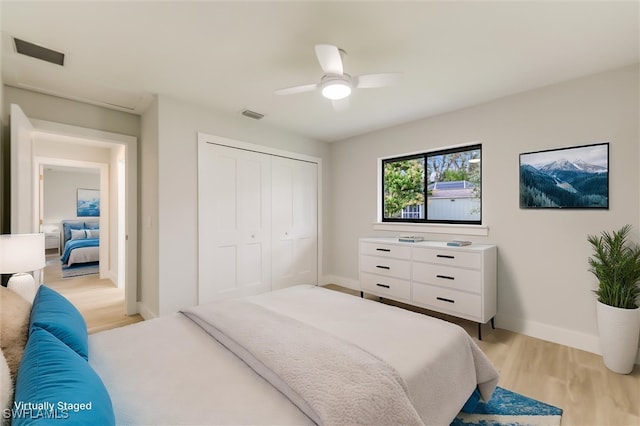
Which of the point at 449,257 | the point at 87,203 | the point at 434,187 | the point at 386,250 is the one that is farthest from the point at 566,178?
the point at 87,203

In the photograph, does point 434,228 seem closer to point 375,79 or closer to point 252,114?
point 375,79

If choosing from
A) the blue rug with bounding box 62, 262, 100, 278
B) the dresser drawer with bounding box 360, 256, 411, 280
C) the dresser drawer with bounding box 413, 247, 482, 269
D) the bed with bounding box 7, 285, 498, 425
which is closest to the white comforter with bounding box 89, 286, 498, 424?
the bed with bounding box 7, 285, 498, 425

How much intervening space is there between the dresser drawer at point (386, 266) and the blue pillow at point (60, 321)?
2.87 m

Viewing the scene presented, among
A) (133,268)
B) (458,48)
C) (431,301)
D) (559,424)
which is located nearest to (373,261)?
(431,301)

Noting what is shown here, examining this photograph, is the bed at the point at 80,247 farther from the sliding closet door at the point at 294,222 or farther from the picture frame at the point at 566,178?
the picture frame at the point at 566,178

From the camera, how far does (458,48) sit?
81.7 inches

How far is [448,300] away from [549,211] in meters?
1.28

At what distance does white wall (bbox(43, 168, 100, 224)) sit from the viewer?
7188 mm

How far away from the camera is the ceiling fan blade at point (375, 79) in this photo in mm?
1998

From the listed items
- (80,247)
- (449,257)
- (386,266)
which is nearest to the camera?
(449,257)

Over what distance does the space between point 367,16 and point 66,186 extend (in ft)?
29.4

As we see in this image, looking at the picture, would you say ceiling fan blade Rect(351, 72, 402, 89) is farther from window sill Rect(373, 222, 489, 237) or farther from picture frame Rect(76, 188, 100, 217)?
picture frame Rect(76, 188, 100, 217)

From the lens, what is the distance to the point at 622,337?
212cm

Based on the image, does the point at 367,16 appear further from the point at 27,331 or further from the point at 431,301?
the point at 431,301
